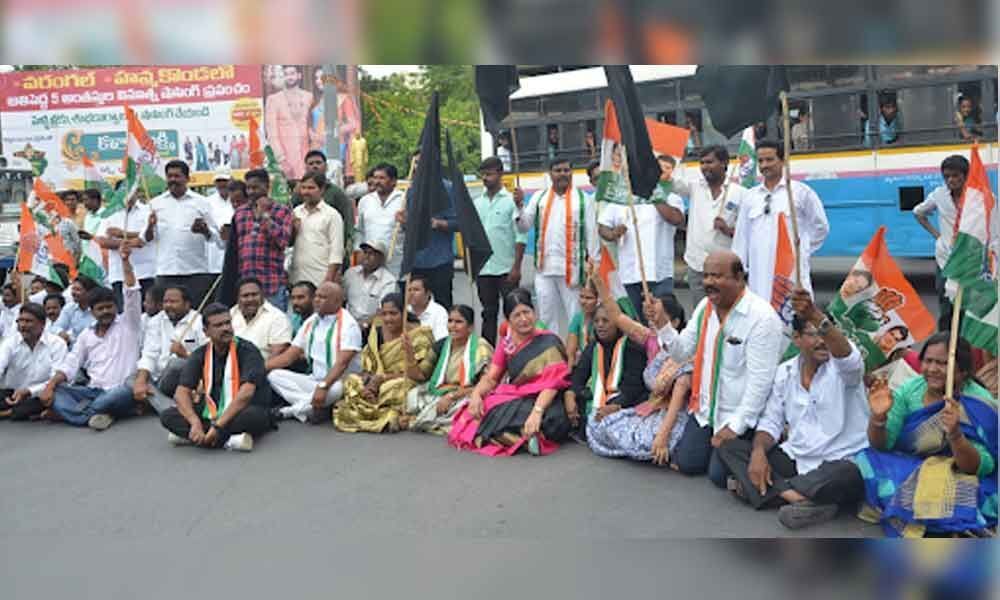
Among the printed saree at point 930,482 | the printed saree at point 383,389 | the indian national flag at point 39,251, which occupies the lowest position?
the printed saree at point 930,482

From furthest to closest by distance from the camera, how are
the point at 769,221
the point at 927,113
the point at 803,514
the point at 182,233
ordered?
the point at 927,113
the point at 182,233
the point at 769,221
the point at 803,514

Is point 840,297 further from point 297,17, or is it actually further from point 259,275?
point 259,275

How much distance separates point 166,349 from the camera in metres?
7.36

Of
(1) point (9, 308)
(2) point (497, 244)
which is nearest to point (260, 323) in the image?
(2) point (497, 244)

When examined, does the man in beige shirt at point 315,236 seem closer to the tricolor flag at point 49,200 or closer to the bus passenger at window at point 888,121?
the tricolor flag at point 49,200

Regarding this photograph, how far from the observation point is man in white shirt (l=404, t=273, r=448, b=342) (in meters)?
6.87

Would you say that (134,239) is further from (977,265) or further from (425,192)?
(977,265)

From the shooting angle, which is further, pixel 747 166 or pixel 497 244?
pixel 497 244

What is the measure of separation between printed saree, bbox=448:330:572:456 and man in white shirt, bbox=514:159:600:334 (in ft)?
3.82

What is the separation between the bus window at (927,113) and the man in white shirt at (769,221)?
15.3 feet

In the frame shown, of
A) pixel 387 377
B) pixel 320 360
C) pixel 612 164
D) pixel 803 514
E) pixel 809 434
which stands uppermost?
pixel 612 164

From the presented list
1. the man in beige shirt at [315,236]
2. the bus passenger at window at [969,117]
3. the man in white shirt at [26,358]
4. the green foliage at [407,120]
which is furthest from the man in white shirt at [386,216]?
the green foliage at [407,120]

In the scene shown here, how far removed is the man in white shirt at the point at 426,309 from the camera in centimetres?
687

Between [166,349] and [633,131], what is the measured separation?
388 centimetres
